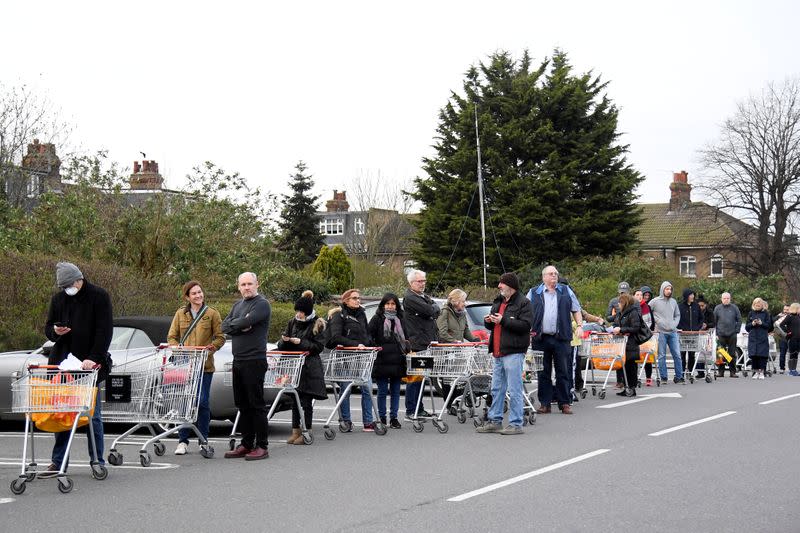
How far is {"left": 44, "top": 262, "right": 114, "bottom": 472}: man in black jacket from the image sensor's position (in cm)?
1020

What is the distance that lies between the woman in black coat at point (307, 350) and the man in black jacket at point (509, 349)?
2.00 m

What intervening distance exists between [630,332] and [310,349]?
775 cm

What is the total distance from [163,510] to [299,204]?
60892mm

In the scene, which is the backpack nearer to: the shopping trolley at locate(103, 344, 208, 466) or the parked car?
the parked car

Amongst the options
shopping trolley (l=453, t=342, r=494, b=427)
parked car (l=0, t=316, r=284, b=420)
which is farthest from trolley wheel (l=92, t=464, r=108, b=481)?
shopping trolley (l=453, t=342, r=494, b=427)

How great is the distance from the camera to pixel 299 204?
69.1 metres

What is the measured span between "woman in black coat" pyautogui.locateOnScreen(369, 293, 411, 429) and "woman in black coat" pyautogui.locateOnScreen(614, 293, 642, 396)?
6.08 metres

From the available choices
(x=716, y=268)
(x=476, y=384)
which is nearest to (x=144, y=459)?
(x=476, y=384)

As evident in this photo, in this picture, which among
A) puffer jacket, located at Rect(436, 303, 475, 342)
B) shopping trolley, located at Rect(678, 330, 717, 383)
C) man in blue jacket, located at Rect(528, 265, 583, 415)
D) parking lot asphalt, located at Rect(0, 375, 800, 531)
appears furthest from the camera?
shopping trolley, located at Rect(678, 330, 717, 383)

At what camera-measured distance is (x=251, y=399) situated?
1155 cm

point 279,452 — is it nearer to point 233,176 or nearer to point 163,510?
point 163,510

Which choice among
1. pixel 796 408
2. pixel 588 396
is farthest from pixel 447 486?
pixel 588 396

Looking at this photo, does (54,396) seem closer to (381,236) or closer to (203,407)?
(203,407)

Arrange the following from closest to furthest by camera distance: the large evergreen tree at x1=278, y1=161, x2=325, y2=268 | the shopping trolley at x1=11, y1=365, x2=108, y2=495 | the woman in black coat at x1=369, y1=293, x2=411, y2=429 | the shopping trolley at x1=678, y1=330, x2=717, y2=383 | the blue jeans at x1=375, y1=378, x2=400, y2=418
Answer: the shopping trolley at x1=11, y1=365, x2=108, y2=495
the woman in black coat at x1=369, y1=293, x2=411, y2=429
the blue jeans at x1=375, y1=378, x2=400, y2=418
the shopping trolley at x1=678, y1=330, x2=717, y2=383
the large evergreen tree at x1=278, y1=161, x2=325, y2=268
